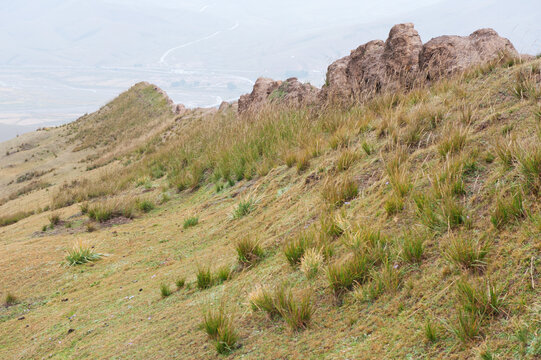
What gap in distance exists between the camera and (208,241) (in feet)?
16.8

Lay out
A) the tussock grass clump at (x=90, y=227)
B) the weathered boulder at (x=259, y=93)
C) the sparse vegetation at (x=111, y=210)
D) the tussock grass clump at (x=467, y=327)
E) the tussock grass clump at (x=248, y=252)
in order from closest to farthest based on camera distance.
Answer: the tussock grass clump at (x=467, y=327) < the tussock grass clump at (x=248, y=252) < the tussock grass clump at (x=90, y=227) < the sparse vegetation at (x=111, y=210) < the weathered boulder at (x=259, y=93)

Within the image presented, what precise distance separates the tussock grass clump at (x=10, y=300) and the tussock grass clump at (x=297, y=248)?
366 cm

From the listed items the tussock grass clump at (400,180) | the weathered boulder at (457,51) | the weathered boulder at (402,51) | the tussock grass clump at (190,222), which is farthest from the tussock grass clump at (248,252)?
the weathered boulder at (402,51)

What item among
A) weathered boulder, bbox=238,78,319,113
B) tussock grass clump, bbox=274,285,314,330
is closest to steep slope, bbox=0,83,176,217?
weathered boulder, bbox=238,78,319,113

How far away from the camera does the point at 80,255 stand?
5.42 m

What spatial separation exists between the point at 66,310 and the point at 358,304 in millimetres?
3367

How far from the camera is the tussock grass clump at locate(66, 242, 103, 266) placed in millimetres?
5418

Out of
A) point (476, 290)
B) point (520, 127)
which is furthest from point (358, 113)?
point (476, 290)

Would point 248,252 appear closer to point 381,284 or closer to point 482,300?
point 381,284

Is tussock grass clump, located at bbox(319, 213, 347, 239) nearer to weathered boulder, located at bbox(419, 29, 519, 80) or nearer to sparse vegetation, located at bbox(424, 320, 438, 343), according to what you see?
sparse vegetation, located at bbox(424, 320, 438, 343)

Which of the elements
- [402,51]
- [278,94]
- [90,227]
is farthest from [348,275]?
[278,94]

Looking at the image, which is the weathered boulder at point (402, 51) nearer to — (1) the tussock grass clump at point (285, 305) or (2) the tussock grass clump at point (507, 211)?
(2) the tussock grass clump at point (507, 211)

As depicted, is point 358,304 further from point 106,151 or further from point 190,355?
point 106,151

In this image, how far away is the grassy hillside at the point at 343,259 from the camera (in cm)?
208
